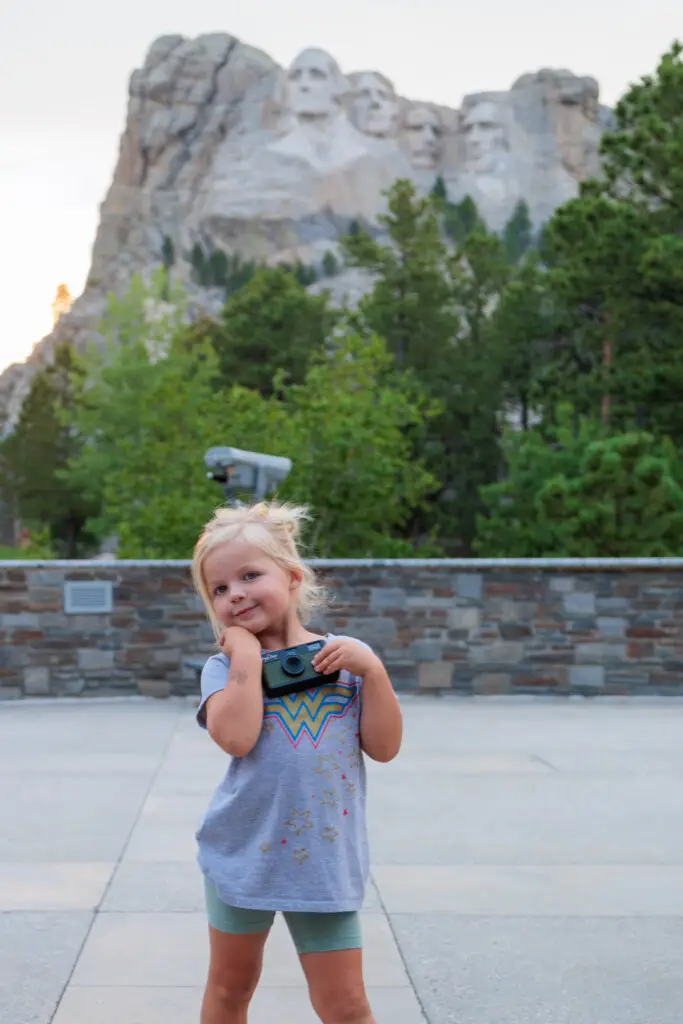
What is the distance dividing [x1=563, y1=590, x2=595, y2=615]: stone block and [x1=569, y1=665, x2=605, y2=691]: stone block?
460 millimetres

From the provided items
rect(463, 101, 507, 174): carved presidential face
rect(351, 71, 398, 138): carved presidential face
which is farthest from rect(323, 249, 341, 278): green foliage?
rect(463, 101, 507, 174): carved presidential face

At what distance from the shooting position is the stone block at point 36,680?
11.5m

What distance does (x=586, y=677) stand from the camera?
1166 centimetres

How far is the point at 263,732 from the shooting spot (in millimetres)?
2705

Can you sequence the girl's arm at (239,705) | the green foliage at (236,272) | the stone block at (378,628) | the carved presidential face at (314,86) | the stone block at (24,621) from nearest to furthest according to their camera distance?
the girl's arm at (239,705) < the stone block at (24,621) < the stone block at (378,628) < the green foliage at (236,272) < the carved presidential face at (314,86)

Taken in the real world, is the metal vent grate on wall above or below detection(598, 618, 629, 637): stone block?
above

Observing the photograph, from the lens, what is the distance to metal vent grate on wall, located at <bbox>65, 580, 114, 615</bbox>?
1144 centimetres

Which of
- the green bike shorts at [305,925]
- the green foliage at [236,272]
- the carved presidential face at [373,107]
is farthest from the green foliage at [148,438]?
the carved presidential face at [373,107]

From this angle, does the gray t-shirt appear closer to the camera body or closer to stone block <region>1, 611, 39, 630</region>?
the camera body

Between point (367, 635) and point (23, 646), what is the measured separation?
283cm

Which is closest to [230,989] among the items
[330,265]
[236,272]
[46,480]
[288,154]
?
[46,480]

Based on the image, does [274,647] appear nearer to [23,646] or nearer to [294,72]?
[23,646]

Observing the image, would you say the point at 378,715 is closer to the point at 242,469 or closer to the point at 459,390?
the point at 242,469

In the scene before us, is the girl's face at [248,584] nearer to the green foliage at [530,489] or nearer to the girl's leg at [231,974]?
the girl's leg at [231,974]
